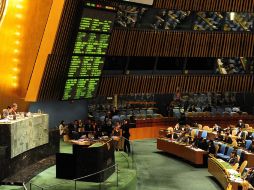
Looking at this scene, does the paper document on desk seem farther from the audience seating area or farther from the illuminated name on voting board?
the audience seating area

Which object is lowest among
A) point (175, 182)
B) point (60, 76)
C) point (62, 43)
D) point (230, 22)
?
point (175, 182)

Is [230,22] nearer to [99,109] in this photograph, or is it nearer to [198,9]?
[198,9]

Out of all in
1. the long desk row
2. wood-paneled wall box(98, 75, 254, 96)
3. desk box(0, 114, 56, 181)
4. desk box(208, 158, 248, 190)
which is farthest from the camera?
the long desk row

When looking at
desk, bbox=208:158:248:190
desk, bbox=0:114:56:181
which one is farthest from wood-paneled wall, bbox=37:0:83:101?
desk, bbox=208:158:248:190

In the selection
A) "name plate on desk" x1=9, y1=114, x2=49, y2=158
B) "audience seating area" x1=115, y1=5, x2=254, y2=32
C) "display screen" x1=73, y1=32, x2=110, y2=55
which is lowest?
"name plate on desk" x1=9, y1=114, x2=49, y2=158

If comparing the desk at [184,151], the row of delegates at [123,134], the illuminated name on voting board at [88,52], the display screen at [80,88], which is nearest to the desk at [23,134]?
the display screen at [80,88]

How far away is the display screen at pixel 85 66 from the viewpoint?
1543cm

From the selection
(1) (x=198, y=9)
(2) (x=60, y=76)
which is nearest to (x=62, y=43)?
(2) (x=60, y=76)

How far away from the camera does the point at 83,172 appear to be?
36.4ft

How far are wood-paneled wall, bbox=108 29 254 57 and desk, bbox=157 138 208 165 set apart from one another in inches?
167

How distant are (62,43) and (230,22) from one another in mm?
9138

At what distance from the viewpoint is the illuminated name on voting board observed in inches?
587

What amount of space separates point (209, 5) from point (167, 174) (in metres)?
9.28

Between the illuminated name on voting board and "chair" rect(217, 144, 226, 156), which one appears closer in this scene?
"chair" rect(217, 144, 226, 156)
